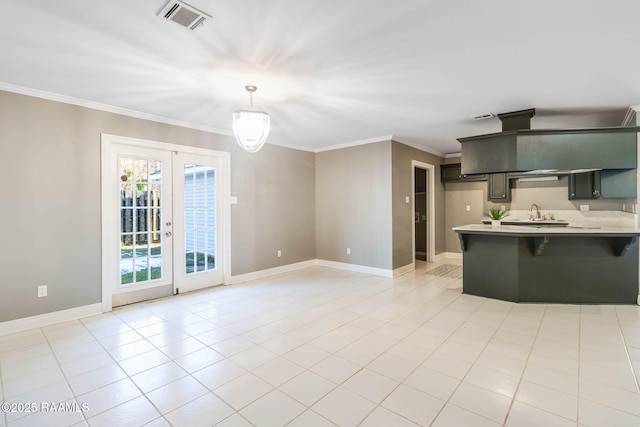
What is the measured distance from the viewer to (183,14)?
73.9 inches

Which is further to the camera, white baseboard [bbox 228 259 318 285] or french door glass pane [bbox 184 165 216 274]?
white baseboard [bbox 228 259 318 285]

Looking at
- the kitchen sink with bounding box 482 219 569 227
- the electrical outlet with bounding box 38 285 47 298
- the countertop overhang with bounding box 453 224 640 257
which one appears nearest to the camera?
the electrical outlet with bounding box 38 285 47 298

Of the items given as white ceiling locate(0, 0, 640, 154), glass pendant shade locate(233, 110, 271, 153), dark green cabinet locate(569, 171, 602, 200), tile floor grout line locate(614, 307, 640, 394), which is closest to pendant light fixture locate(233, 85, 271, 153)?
glass pendant shade locate(233, 110, 271, 153)

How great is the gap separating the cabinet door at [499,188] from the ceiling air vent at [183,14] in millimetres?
6046

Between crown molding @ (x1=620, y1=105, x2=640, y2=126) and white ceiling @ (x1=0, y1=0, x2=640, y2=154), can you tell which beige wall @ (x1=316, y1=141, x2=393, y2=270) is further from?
crown molding @ (x1=620, y1=105, x2=640, y2=126)

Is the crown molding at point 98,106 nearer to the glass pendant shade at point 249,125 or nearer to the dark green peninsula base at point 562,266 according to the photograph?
the glass pendant shade at point 249,125

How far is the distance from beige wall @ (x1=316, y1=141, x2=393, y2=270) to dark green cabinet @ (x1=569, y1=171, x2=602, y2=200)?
10.1 feet

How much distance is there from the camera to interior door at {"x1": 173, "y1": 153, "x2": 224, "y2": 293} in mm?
4363

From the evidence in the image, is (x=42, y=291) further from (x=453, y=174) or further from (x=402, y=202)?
(x=453, y=174)

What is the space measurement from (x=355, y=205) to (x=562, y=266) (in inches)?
126

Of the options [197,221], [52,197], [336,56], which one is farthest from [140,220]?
[336,56]

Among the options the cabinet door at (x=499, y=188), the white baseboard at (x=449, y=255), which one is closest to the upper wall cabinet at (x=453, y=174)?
the cabinet door at (x=499, y=188)

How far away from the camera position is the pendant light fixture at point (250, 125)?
3000 mm

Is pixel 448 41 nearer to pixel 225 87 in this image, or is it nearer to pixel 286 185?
pixel 225 87
